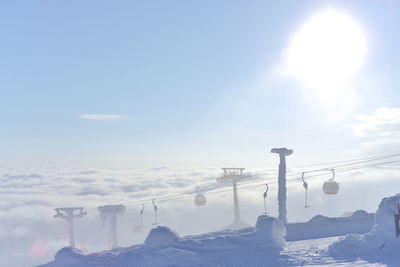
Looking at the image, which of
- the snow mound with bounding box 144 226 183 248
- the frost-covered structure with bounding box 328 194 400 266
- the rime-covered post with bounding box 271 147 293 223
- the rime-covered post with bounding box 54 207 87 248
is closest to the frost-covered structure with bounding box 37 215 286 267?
the snow mound with bounding box 144 226 183 248

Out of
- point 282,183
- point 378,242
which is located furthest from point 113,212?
point 378,242

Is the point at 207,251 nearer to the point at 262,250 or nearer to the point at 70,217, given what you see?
the point at 262,250

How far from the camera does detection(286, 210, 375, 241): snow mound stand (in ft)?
139

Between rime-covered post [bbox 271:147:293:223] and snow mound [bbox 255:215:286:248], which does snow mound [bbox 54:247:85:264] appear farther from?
rime-covered post [bbox 271:147:293:223]

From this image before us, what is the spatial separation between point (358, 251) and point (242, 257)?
7.57 m

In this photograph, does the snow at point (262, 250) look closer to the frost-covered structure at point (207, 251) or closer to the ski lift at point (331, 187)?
the frost-covered structure at point (207, 251)

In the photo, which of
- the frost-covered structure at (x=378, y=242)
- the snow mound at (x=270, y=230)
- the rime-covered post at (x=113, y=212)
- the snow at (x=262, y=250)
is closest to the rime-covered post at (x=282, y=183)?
the snow at (x=262, y=250)

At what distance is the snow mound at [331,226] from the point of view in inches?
1663

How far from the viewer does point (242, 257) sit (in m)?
32.9

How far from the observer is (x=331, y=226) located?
1698 inches

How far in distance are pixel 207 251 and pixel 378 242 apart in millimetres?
11596

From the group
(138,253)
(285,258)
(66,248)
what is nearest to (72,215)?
(66,248)

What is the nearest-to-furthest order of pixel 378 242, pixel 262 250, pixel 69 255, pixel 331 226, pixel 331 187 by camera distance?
pixel 378 242 → pixel 262 250 → pixel 69 255 → pixel 331 226 → pixel 331 187

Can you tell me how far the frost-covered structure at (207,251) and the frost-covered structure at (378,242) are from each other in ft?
13.1
